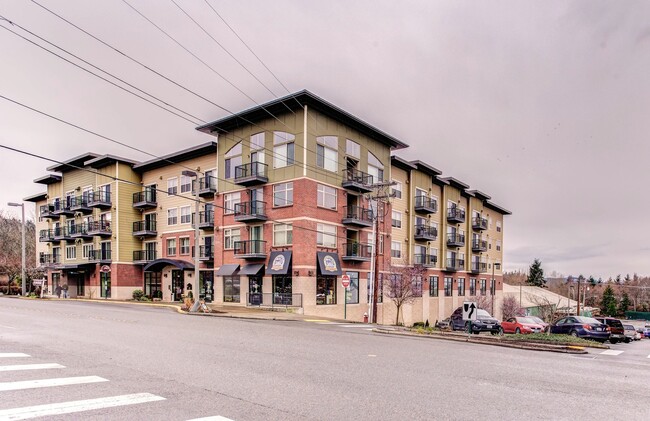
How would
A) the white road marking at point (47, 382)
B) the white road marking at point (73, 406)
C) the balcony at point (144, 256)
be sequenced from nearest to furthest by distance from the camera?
1. the white road marking at point (73, 406)
2. the white road marking at point (47, 382)
3. the balcony at point (144, 256)

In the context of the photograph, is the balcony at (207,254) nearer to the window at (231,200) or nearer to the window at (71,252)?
the window at (231,200)

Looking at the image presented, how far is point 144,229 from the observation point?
4694 centimetres

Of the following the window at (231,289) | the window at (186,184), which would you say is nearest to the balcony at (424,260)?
the window at (231,289)

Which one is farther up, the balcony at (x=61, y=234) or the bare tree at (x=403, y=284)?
the balcony at (x=61, y=234)

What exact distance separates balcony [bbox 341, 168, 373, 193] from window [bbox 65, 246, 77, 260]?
124 feet

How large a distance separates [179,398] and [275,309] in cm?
2537

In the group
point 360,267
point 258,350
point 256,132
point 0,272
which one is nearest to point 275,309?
point 360,267

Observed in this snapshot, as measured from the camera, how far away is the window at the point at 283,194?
1341 inches

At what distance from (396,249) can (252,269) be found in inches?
661

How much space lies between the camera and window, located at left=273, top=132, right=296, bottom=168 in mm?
34500

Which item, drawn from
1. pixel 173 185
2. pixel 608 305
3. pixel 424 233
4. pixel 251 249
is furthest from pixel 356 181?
pixel 608 305

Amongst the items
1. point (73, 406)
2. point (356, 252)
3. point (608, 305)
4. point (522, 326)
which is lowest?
point (608, 305)

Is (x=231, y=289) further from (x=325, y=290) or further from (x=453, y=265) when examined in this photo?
(x=453, y=265)

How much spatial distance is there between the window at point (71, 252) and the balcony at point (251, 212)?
2956cm
